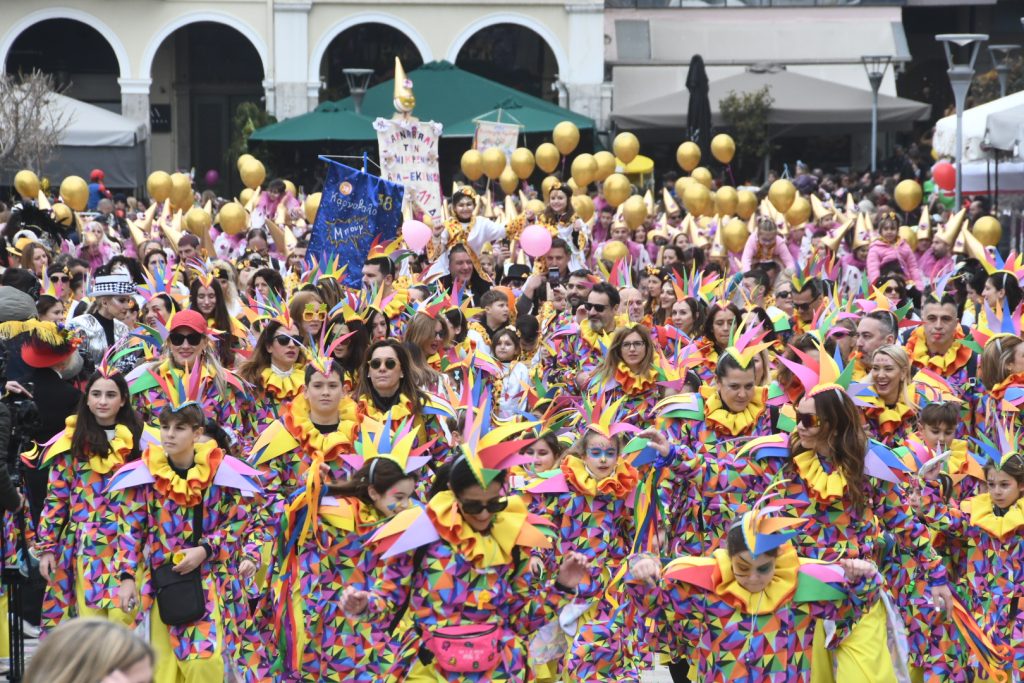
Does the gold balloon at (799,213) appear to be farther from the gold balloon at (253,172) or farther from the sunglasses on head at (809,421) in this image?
the sunglasses on head at (809,421)

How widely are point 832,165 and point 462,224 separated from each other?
82.0 ft

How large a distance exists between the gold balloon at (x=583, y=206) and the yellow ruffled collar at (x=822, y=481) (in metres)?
11.4

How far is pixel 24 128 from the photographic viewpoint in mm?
26578

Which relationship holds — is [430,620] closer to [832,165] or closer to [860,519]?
[860,519]

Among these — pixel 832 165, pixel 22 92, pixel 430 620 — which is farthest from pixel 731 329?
pixel 832 165

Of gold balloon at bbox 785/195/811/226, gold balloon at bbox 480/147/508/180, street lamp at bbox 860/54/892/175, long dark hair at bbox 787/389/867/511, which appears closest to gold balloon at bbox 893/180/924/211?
gold balloon at bbox 785/195/811/226

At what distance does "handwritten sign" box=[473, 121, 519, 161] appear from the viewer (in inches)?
844

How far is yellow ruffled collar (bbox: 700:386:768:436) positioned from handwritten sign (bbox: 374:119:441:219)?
975 centimetres

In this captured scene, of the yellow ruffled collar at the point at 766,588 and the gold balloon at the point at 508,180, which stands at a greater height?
the gold balloon at the point at 508,180

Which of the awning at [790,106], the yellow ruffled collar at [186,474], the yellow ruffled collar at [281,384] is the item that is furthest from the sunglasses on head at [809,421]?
the awning at [790,106]

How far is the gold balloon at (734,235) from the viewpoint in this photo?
17681 mm

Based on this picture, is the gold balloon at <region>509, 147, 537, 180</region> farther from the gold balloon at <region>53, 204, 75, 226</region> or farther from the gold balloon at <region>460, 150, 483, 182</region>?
the gold balloon at <region>53, 204, 75, 226</region>

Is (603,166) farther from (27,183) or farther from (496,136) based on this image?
(27,183)

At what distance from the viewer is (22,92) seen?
2809 cm
